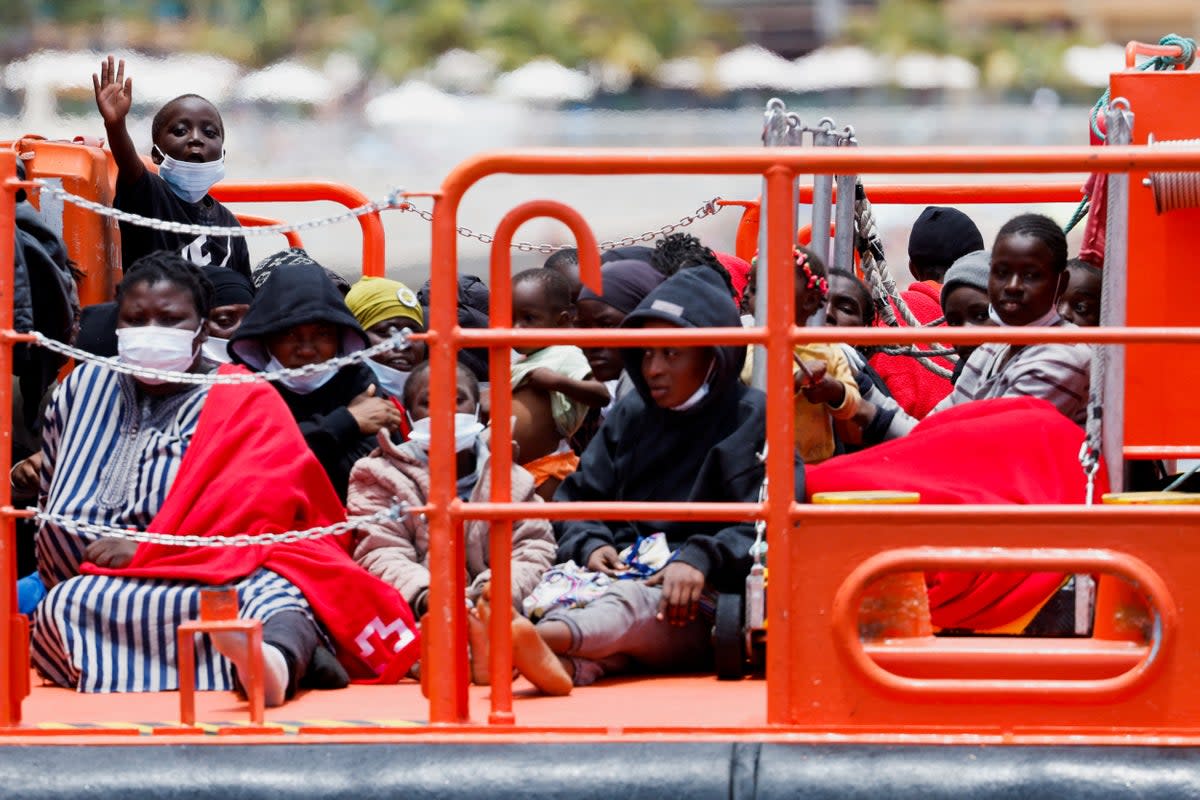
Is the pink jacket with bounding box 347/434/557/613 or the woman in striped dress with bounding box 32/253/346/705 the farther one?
the pink jacket with bounding box 347/434/557/613

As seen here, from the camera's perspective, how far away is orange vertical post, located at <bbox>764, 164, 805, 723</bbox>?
4059 millimetres

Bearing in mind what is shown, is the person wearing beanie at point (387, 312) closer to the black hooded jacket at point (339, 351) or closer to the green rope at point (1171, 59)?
the black hooded jacket at point (339, 351)

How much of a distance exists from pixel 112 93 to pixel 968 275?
9.24ft

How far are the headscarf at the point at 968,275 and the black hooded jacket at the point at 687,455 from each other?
1889 millimetres

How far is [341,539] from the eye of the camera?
5.28m

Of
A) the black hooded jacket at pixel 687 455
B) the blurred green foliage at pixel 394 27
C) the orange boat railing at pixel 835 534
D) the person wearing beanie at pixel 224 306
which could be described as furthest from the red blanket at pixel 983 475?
the blurred green foliage at pixel 394 27

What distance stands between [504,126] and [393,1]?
1050 cm

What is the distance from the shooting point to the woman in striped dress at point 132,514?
4.78 metres

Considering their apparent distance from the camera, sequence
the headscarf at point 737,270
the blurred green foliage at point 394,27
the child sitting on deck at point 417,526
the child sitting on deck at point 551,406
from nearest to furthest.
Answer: the child sitting on deck at point 417,526, the child sitting on deck at point 551,406, the headscarf at point 737,270, the blurred green foliage at point 394,27

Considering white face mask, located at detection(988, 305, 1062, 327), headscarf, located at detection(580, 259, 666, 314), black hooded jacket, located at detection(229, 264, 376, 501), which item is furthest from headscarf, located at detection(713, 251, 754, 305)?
black hooded jacket, located at detection(229, 264, 376, 501)

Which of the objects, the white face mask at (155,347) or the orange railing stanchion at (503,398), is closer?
the orange railing stanchion at (503,398)

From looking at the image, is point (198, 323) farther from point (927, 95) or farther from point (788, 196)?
point (927, 95)

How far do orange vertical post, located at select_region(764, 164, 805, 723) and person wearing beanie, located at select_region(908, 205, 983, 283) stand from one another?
182 inches

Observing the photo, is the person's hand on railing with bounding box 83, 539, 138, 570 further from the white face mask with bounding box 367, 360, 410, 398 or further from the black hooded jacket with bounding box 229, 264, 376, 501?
the white face mask with bounding box 367, 360, 410, 398
